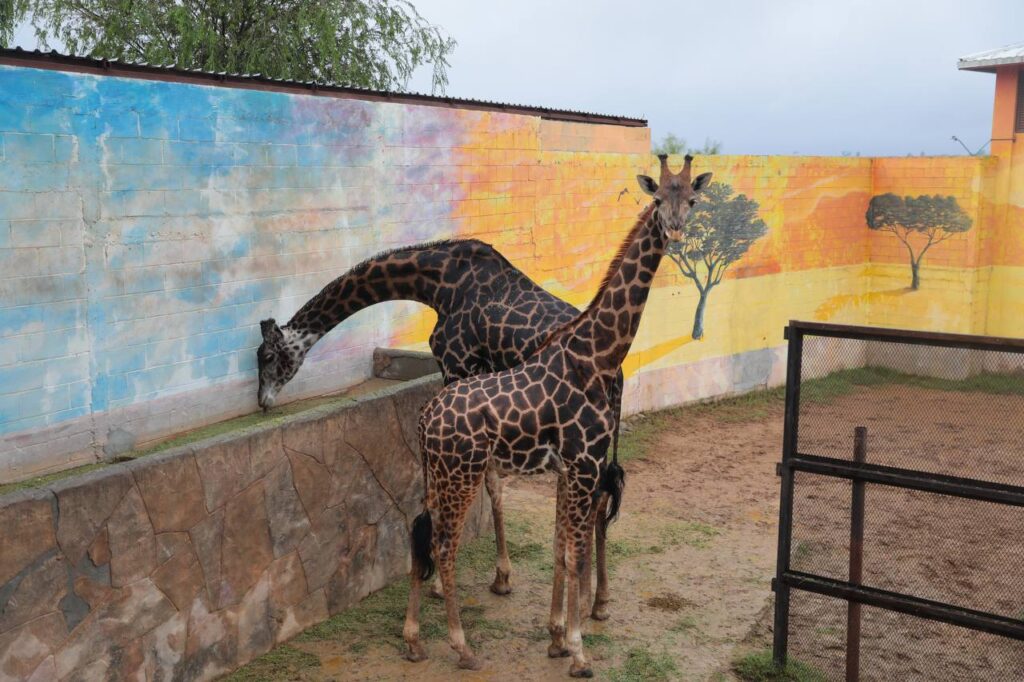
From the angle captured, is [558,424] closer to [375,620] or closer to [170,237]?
[375,620]

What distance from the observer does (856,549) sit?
16.6ft

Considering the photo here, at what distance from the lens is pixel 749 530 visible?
313 inches

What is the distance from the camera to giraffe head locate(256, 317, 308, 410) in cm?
702

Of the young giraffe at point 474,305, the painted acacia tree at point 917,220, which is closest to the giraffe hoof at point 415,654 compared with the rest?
the young giraffe at point 474,305

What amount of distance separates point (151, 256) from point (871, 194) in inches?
442

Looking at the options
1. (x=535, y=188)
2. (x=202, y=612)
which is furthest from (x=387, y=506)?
(x=535, y=188)

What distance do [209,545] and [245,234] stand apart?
3121 mm

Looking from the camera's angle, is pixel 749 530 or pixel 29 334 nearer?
pixel 29 334

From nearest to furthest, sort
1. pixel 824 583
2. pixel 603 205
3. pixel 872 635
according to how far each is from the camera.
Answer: pixel 824 583
pixel 872 635
pixel 603 205

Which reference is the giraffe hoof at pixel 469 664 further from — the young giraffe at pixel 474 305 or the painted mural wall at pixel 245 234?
the painted mural wall at pixel 245 234

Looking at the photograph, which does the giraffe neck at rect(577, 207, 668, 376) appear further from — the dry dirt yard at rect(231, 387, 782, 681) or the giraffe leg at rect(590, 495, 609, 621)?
the dry dirt yard at rect(231, 387, 782, 681)

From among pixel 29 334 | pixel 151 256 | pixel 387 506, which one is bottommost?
pixel 387 506

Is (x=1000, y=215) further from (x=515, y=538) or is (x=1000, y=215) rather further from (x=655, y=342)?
(x=515, y=538)

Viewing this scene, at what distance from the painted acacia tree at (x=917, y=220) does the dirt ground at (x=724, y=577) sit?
482 cm
